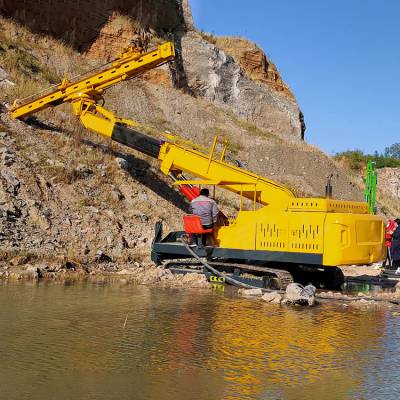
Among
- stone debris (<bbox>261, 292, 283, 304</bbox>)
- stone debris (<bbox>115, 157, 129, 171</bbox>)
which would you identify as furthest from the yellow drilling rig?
stone debris (<bbox>115, 157, 129, 171</bbox>)

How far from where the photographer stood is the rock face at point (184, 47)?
2528cm

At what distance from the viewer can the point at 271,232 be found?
11492mm

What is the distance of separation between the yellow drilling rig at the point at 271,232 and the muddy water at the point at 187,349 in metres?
1.51

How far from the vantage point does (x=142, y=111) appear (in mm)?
23844

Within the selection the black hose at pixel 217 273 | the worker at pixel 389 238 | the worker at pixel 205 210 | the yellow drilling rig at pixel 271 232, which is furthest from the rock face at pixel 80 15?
the black hose at pixel 217 273

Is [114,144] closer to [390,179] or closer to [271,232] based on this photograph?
[271,232]

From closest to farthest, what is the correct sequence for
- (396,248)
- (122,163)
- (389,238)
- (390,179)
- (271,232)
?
(271,232)
(396,248)
(389,238)
(122,163)
(390,179)

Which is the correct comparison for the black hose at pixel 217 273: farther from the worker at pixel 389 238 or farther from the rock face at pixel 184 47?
the rock face at pixel 184 47

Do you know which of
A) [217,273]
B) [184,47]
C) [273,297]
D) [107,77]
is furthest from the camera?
[184,47]

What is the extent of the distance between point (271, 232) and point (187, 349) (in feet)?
17.4

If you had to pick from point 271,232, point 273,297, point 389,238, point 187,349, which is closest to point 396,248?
point 389,238

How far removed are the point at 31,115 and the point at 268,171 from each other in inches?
400

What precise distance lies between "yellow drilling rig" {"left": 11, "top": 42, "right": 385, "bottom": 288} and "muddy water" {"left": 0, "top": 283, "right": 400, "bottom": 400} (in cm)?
151

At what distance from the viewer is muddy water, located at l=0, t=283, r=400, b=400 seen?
5105mm
